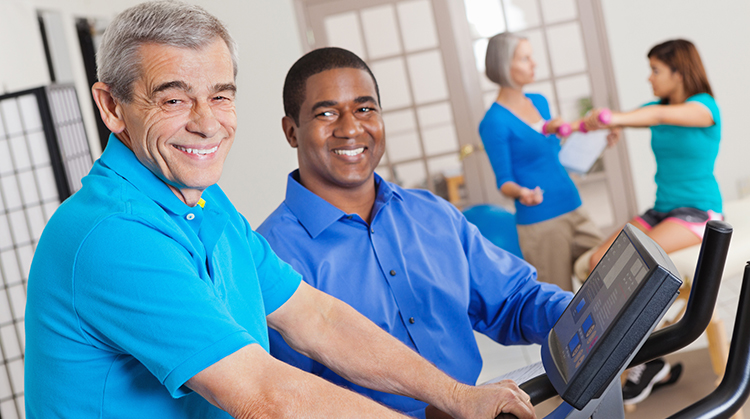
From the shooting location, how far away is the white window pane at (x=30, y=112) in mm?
2646

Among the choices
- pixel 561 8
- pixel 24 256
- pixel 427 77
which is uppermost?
pixel 561 8

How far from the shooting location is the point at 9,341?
2.75 meters

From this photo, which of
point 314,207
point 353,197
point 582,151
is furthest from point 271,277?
point 582,151

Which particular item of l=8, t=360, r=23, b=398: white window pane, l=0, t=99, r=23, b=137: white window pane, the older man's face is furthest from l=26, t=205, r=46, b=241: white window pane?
the older man's face

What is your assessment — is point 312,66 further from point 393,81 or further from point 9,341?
point 393,81

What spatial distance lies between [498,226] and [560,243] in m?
0.59

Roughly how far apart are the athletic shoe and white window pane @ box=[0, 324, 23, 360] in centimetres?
266

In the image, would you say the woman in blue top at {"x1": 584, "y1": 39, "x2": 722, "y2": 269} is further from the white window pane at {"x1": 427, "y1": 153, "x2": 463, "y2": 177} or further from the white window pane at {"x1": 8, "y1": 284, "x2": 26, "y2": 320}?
the white window pane at {"x1": 8, "y1": 284, "x2": 26, "y2": 320}

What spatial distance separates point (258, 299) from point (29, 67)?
3.08m

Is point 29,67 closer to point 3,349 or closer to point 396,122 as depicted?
point 3,349

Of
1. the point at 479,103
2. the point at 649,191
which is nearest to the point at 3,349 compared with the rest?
the point at 479,103

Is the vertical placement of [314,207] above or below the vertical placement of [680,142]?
above

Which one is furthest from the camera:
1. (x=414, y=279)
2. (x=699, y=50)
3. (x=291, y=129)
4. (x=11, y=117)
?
(x=699, y=50)

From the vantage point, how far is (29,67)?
3.46 metres
